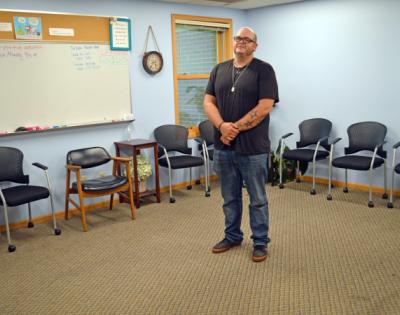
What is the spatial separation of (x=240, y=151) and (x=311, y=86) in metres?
2.80

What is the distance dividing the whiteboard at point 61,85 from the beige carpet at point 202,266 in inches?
41.5

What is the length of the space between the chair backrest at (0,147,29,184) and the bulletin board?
0.71 ft

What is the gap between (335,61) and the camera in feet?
17.2

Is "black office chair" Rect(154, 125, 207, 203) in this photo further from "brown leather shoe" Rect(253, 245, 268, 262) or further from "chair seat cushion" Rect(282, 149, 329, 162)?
"brown leather shoe" Rect(253, 245, 268, 262)

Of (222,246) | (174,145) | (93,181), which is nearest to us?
(222,246)

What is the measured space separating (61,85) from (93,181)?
103cm

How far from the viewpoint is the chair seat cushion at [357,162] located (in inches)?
176

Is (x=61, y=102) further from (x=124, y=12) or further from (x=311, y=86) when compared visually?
(x=311, y=86)

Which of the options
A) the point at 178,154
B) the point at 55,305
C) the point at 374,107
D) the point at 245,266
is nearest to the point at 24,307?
the point at 55,305

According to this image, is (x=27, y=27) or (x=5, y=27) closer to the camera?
(x=5, y=27)

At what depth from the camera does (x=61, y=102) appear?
439 cm

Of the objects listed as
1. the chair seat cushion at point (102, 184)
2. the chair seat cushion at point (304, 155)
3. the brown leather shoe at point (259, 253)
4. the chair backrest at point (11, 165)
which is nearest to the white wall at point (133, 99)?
the chair backrest at point (11, 165)

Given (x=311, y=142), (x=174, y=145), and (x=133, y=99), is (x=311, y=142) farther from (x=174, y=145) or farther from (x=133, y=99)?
(x=133, y=99)

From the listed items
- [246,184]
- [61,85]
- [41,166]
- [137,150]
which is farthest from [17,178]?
[246,184]
